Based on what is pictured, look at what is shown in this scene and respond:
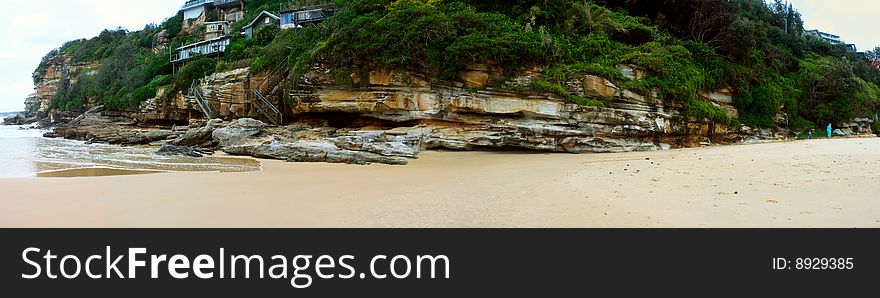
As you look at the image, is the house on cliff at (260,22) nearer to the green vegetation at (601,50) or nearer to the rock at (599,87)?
the green vegetation at (601,50)

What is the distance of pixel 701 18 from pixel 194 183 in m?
23.0

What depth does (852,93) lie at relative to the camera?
25.2 metres

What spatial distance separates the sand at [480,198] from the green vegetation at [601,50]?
27.4 feet

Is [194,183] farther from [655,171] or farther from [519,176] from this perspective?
[655,171]

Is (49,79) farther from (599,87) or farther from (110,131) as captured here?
(599,87)

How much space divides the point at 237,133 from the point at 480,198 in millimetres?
14637

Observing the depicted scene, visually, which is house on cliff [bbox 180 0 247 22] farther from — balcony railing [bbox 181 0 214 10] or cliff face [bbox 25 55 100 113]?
cliff face [bbox 25 55 100 113]

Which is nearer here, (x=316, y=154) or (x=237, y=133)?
(x=316, y=154)

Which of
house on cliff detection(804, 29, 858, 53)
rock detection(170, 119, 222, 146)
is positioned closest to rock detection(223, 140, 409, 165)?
rock detection(170, 119, 222, 146)

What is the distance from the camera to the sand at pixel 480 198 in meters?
5.09

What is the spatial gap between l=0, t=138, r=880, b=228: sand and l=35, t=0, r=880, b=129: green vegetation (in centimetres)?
835

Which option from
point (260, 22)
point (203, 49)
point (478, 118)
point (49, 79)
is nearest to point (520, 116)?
point (478, 118)

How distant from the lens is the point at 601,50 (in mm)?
18406

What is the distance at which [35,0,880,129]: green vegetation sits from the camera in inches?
701
